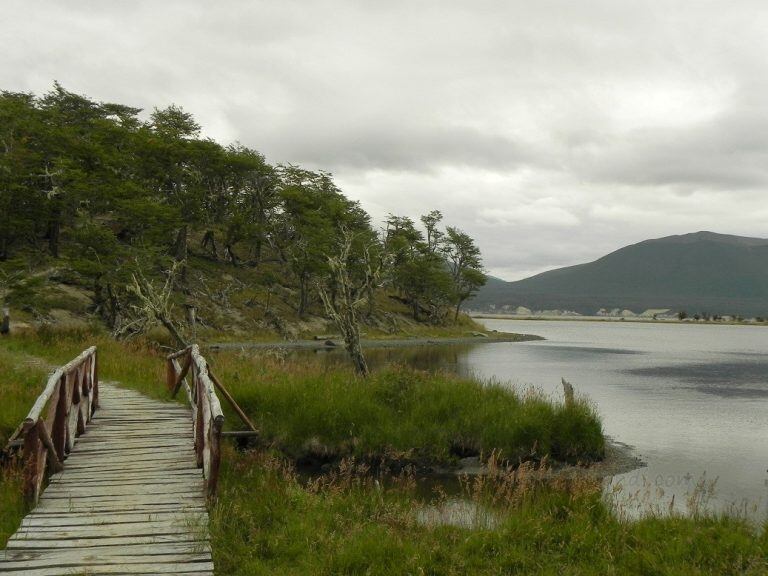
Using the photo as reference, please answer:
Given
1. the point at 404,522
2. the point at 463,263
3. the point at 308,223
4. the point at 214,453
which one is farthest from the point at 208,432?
the point at 463,263

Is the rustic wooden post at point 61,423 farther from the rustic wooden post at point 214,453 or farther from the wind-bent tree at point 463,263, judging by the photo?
the wind-bent tree at point 463,263

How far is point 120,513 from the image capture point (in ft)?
26.8

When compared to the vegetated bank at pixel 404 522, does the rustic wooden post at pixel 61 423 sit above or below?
above

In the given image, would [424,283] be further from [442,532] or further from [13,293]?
[442,532]

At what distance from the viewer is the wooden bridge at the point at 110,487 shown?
6977 millimetres

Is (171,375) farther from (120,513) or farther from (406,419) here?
(120,513)

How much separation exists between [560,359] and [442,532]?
1975 inches

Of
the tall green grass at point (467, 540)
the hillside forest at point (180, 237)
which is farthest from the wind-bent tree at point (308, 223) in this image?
the tall green grass at point (467, 540)

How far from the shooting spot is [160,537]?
7512mm

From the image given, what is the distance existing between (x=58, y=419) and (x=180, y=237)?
177 feet

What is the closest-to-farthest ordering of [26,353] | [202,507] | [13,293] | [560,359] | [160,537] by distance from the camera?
[160,537], [202,507], [26,353], [13,293], [560,359]

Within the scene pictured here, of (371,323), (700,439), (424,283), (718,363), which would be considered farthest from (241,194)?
(700,439)

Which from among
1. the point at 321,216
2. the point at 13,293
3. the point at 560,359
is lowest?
the point at 560,359

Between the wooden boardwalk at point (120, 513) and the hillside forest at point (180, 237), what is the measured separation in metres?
12.0
